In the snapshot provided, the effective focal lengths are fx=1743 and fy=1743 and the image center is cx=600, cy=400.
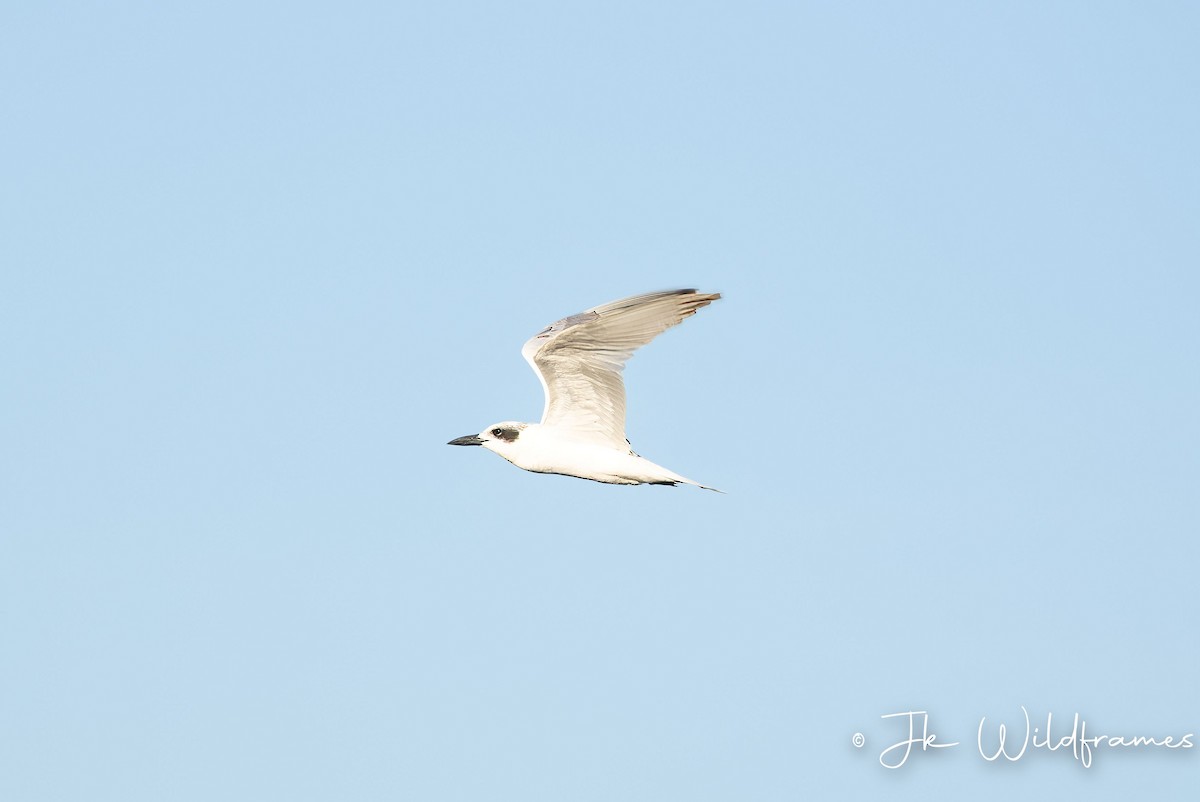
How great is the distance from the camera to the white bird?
2525 centimetres

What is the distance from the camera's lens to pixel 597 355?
26.0 m

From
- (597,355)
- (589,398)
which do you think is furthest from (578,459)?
(597,355)

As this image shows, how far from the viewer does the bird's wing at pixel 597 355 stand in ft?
81.7

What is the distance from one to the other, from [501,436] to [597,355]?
2.34 meters

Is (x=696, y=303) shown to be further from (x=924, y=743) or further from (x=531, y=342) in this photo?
(x=924, y=743)

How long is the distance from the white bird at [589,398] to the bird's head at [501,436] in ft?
0.05

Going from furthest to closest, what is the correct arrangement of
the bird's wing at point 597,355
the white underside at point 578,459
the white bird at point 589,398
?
the white underside at point 578,459, the white bird at point 589,398, the bird's wing at point 597,355

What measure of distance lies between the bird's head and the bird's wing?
0.60 m

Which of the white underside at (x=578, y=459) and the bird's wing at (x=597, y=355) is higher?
the bird's wing at (x=597, y=355)

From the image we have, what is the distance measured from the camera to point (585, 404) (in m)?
26.5

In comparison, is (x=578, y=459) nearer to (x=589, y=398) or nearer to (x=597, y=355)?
(x=589, y=398)

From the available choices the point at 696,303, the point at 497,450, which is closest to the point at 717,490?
the point at 696,303

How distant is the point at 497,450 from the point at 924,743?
8.10 metres

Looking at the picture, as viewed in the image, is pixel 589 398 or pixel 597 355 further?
pixel 589 398
